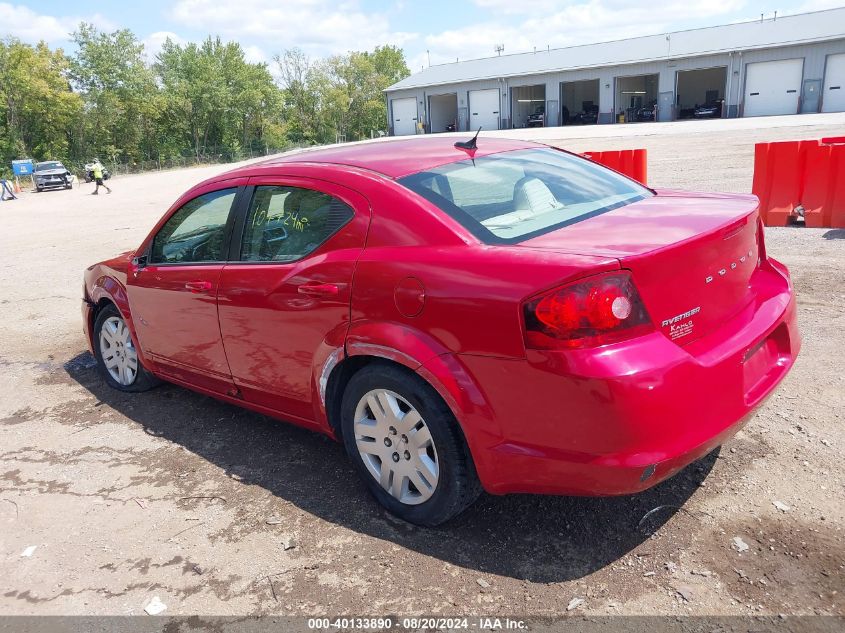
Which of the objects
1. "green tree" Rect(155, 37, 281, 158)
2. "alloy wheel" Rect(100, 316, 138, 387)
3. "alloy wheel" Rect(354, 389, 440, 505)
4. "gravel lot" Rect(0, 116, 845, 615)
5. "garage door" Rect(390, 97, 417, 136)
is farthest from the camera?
"green tree" Rect(155, 37, 281, 158)

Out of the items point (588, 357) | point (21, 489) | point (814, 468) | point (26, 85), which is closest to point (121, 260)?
point (21, 489)


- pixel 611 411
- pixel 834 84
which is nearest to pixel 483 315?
pixel 611 411

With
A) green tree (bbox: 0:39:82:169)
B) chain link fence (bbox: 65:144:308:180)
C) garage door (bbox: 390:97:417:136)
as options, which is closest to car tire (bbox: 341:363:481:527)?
chain link fence (bbox: 65:144:308:180)

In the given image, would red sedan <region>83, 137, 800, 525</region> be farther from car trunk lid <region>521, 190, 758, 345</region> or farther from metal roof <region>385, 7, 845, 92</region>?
metal roof <region>385, 7, 845, 92</region>

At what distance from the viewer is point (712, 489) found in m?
3.15

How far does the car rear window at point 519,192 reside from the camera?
9.70ft

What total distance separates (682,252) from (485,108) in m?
58.4

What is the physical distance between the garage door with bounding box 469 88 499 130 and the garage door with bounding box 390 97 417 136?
620cm

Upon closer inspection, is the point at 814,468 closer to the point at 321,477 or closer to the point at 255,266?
the point at 321,477

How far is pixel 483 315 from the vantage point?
2.53 meters

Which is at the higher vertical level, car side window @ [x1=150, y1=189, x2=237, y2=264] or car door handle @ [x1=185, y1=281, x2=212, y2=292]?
car side window @ [x1=150, y1=189, x2=237, y2=264]

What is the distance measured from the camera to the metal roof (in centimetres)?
4534

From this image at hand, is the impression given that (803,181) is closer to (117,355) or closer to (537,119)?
(117,355)

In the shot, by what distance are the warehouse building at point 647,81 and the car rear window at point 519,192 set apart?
4783cm
